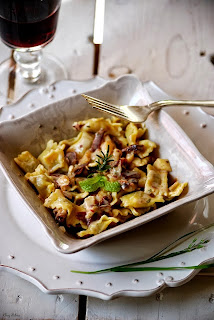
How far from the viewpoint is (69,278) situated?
71.7 inches

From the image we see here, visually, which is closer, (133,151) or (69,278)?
(69,278)

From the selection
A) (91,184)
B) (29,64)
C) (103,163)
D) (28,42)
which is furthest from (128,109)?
(29,64)

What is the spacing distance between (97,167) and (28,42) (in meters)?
0.65

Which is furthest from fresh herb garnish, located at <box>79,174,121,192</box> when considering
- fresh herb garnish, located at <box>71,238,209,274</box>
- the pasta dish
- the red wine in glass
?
the red wine in glass

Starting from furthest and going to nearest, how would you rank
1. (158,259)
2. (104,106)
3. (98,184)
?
1. (104,106)
2. (98,184)
3. (158,259)

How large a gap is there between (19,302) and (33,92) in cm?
94

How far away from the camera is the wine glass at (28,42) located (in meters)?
2.15

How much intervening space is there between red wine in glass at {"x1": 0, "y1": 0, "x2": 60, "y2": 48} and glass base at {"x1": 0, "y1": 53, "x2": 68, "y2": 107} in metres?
0.29

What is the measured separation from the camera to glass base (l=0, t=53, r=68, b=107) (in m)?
2.59

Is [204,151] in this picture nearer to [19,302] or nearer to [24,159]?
[24,159]

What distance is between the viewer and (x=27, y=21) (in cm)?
219

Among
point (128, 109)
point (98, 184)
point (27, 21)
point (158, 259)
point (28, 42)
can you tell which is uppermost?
point (27, 21)

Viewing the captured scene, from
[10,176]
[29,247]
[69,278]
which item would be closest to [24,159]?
[10,176]

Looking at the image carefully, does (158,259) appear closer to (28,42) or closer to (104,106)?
(104,106)
